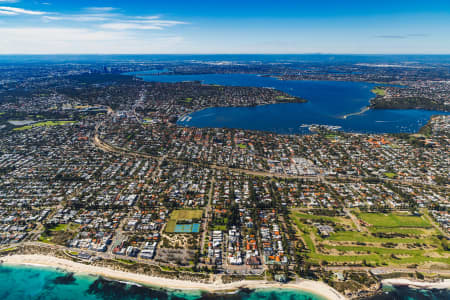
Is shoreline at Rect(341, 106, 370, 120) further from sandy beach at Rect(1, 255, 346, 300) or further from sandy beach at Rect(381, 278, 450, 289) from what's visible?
sandy beach at Rect(1, 255, 346, 300)

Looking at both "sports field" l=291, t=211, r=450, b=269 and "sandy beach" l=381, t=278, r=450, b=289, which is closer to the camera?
"sandy beach" l=381, t=278, r=450, b=289

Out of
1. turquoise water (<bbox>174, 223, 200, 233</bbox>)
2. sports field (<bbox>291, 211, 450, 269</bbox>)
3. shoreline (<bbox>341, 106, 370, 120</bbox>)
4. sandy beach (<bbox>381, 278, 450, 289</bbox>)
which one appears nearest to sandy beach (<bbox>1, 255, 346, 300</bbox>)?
sports field (<bbox>291, 211, 450, 269</bbox>)

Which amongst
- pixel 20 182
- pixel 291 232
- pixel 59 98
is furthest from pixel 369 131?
pixel 59 98

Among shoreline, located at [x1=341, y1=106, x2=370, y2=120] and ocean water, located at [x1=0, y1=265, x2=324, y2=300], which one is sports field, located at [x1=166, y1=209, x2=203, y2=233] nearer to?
ocean water, located at [x1=0, y1=265, x2=324, y2=300]

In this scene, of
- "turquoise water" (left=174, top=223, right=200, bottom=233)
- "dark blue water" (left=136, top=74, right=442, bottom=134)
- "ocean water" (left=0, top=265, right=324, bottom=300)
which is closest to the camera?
"ocean water" (left=0, top=265, right=324, bottom=300)

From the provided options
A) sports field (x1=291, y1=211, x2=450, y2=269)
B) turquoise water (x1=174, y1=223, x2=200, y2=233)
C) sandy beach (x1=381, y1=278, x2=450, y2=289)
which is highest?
turquoise water (x1=174, y1=223, x2=200, y2=233)

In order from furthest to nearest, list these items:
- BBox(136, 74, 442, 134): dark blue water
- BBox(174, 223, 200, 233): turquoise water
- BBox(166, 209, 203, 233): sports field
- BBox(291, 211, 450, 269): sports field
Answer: BBox(136, 74, 442, 134): dark blue water → BBox(166, 209, 203, 233): sports field → BBox(174, 223, 200, 233): turquoise water → BBox(291, 211, 450, 269): sports field

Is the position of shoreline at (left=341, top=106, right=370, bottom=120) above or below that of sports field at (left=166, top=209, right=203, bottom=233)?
above

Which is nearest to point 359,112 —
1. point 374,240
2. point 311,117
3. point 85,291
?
point 311,117

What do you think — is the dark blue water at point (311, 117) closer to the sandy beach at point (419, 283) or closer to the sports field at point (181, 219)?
the sports field at point (181, 219)

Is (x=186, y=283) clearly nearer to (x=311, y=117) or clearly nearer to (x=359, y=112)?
(x=311, y=117)

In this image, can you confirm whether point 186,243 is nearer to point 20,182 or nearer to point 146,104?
point 20,182

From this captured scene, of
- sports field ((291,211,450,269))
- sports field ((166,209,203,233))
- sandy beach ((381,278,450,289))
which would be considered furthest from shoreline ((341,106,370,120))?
sports field ((166,209,203,233))
